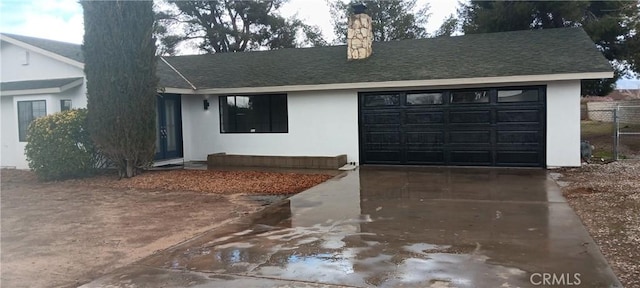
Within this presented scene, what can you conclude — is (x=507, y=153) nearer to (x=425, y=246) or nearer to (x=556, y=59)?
(x=556, y=59)

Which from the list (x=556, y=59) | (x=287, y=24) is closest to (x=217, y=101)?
(x=556, y=59)

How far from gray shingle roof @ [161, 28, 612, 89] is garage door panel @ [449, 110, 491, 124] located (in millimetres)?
1047

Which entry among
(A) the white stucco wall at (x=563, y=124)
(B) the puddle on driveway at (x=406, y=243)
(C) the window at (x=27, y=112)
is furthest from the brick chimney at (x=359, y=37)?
(C) the window at (x=27, y=112)

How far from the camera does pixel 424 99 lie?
1278 centimetres

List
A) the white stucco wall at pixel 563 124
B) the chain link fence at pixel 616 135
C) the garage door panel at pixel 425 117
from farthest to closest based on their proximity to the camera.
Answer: the chain link fence at pixel 616 135
the garage door panel at pixel 425 117
the white stucco wall at pixel 563 124

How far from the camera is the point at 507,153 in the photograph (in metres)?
12.1

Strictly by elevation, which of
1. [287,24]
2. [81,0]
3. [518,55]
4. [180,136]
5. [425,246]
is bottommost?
[425,246]

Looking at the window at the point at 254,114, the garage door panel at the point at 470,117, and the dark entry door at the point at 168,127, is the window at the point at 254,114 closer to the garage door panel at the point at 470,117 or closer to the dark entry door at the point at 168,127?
the dark entry door at the point at 168,127

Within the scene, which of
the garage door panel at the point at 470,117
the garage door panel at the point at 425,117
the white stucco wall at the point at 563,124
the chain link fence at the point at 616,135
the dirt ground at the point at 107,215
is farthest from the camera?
the chain link fence at the point at 616,135

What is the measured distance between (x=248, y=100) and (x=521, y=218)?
32.5ft

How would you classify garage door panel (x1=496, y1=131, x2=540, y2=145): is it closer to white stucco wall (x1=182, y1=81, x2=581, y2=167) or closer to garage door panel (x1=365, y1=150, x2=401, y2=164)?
white stucco wall (x1=182, y1=81, x2=581, y2=167)

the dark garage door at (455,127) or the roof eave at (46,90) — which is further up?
the roof eave at (46,90)

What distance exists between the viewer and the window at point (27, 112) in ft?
42.9

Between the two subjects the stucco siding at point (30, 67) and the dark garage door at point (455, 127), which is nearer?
the dark garage door at point (455, 127)
